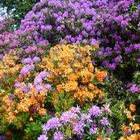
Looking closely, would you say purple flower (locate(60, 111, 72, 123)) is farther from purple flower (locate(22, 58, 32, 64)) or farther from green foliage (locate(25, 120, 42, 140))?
purple flower (locate(22, 58, 32, 64))

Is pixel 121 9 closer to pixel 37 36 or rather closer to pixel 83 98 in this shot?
pixel 37 36

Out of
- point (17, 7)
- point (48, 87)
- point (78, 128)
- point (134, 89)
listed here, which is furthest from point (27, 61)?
point (17, 7)

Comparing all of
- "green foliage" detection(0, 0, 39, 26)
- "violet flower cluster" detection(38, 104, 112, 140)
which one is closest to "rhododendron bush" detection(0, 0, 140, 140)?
"violet flower cluster" detection(38, 104, 112, 140)

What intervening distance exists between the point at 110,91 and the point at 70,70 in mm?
876

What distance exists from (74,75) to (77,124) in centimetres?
113

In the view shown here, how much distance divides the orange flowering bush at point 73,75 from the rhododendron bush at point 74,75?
1cm

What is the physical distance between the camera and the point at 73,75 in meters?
6.52

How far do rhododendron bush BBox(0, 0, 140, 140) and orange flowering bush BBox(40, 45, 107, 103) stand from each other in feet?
0.05

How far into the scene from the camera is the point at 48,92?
6453mm

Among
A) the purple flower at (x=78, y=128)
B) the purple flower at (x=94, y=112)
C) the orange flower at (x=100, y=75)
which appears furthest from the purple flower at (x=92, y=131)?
the orange flower at (x=100, y=75)

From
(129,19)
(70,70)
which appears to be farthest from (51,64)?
(129,19)

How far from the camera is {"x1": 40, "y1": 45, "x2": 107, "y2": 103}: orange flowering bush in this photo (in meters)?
6.38

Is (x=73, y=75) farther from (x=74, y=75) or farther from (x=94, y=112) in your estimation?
(x=94, y=112)

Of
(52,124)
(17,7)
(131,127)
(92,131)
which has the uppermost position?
(52,124)
